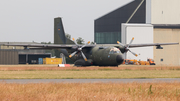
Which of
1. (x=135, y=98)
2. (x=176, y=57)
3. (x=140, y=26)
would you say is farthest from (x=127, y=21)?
(x=135, y=98)

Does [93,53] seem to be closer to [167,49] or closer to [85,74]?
[85,74]

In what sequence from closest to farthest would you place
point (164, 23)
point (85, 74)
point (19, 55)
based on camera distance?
point (85, 74)
point (164, 23)
point (19, 55)

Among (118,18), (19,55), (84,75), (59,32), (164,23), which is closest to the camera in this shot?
(84,75)

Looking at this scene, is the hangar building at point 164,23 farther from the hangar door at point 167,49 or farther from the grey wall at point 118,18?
the grey wall at point 118,18

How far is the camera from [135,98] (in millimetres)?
14094

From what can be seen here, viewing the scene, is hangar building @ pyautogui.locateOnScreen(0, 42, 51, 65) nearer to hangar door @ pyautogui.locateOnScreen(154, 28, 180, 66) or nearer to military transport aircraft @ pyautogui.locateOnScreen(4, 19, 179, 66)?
military transport aircraft @ pyautogui.locateOnScreen(4, 19, 179, 66)

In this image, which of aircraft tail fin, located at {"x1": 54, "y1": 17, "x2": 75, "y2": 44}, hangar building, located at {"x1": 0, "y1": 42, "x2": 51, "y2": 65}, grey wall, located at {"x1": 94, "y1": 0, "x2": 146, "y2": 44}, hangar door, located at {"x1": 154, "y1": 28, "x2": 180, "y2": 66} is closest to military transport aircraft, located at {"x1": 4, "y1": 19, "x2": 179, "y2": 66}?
aircraft tail fin, located at {"x1": 54, "y1": 17, "x2": 75, "y2": 44}

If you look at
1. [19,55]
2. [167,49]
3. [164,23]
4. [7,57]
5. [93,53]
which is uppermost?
[164,23]

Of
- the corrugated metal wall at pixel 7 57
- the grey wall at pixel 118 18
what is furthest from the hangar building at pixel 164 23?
the corrugated metal wall at pixel 7 57

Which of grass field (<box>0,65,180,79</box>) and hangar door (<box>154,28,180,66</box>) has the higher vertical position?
hangar door (<box>154,28,180,66</box>)

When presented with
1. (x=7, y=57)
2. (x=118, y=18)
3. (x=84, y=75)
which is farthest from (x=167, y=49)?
(x=84, y=75)

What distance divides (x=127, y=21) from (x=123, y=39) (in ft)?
35.2

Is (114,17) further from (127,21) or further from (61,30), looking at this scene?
(61,30)

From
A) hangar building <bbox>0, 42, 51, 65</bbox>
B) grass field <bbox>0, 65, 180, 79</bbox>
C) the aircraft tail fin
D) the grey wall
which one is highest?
the grey wall
